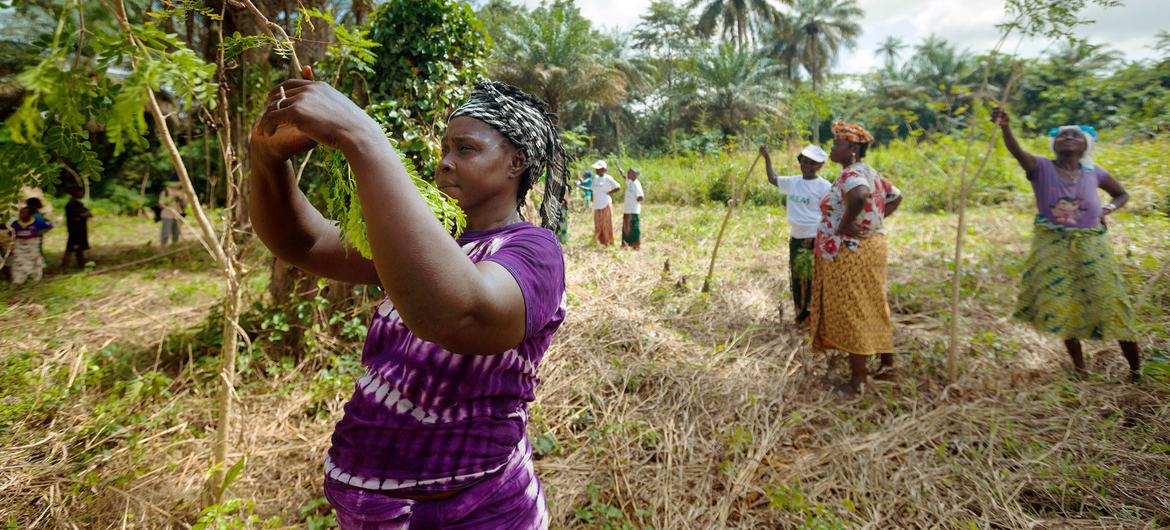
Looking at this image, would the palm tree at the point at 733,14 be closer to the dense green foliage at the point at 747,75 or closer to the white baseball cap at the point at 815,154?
the dense green foliage at the point at 747,75

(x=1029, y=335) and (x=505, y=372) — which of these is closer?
(x=505, y=372)

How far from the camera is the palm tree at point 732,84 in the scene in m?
26.6

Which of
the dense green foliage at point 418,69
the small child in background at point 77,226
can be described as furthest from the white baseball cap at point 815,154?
the small child in background at point 77,226

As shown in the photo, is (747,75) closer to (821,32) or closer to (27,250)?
(821,32)

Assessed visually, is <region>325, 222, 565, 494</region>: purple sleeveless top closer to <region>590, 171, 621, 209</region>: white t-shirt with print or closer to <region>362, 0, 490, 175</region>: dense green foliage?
<region>362, 0, 490, 175</region>: dense green foliage

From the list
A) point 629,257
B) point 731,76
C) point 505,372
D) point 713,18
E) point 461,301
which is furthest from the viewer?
point 713,18

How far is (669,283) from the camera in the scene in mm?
5902

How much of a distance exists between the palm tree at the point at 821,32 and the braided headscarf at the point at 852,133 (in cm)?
3192

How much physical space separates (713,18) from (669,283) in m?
30.8

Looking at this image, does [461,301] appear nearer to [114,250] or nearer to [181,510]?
[181,510]

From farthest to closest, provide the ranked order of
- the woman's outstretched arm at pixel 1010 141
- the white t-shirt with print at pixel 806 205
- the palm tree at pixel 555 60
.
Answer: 1. the palm tree at pixel 555 60
2. the white t-shirt with print at pixel 806 205
3. the woman's outstretched arm at pixel 1010 141

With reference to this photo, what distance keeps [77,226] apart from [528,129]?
870 cm

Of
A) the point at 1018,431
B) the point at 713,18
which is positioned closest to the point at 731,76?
the point at 713,18

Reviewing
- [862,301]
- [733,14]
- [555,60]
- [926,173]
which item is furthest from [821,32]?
[862,301]
